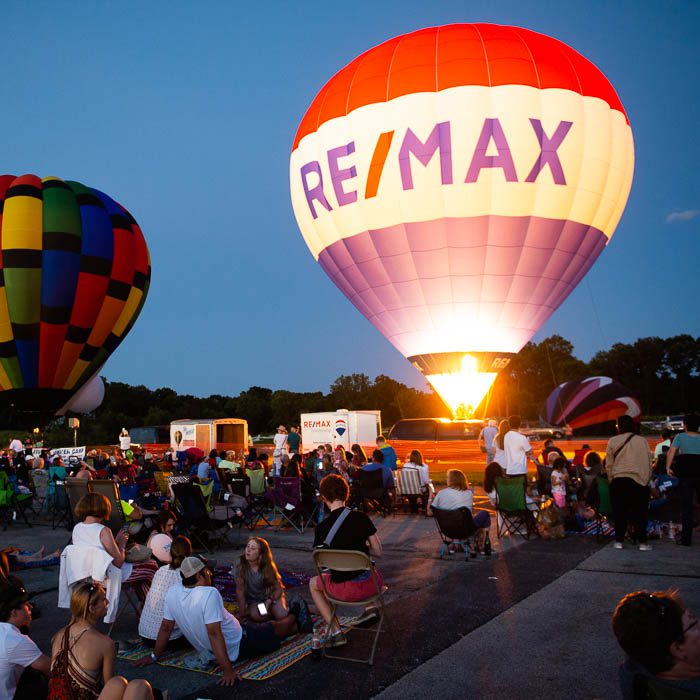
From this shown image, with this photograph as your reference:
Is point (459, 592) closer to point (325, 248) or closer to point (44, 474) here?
point (44, 474)

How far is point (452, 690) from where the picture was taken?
4207 mm

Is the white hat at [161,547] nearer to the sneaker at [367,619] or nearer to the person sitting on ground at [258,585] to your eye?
the person sitting on ground at [258,585]

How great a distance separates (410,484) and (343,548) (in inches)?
300

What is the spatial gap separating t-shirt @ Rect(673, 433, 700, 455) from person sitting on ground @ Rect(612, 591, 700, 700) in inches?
266

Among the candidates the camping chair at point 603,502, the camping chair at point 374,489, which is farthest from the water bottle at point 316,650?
the camping chair at point 374,489

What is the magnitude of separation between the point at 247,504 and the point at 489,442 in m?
4.92

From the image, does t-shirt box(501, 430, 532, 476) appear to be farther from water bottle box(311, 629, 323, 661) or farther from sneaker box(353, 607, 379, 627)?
water bottle box(311, 629, 323, 661)

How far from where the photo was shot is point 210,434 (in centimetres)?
3203

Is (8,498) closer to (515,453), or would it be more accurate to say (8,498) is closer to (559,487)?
(515,453)

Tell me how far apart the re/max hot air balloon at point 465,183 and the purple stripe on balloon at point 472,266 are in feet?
0.12

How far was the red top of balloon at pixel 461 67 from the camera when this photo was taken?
1623 centimetres

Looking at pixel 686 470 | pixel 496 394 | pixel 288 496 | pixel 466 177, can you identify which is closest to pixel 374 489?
pixel 288 496

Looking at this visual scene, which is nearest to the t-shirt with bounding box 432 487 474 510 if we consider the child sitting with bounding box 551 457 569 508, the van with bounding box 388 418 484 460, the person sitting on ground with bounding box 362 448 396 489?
the child sitting with bounding box 551 457 569 508

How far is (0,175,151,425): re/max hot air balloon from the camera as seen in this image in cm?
1830
